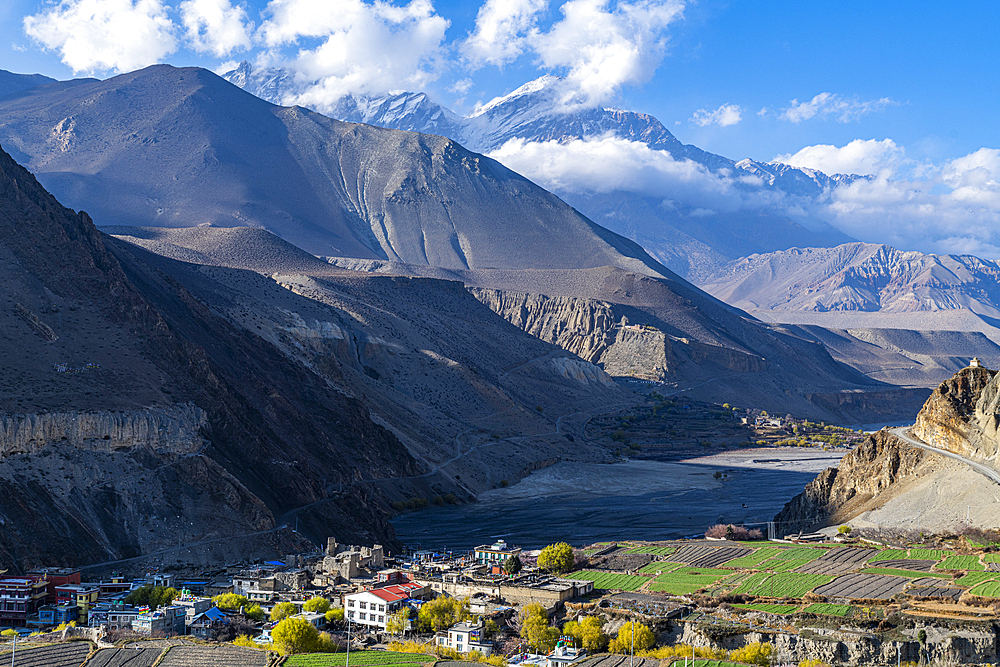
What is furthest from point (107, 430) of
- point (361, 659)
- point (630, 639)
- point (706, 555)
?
point (630, 639)

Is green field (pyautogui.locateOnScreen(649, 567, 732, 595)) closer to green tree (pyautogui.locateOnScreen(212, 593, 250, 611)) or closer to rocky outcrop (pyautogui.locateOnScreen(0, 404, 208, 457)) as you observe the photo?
green tree (pyautogui.locateOnScreen(212, 593, 250, 611))

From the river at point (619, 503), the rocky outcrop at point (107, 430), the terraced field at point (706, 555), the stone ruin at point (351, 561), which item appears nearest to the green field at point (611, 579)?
the terraced field at point (706, 555)

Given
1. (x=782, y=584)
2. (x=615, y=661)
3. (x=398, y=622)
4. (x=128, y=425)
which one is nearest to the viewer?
(x=615, y=661)

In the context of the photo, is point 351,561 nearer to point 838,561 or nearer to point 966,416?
point 838,561

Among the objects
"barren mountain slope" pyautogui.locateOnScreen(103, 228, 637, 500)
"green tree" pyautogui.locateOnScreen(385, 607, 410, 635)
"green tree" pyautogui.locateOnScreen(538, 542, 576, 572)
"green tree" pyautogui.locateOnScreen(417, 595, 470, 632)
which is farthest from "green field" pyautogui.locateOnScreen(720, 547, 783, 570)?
"barren mountain slope" pyautogui.locateOnScreen(103, 228, 637, 500)

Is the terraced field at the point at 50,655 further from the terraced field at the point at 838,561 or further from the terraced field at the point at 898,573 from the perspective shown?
the terraced field at the point at 898,573

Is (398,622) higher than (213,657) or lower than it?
lower
